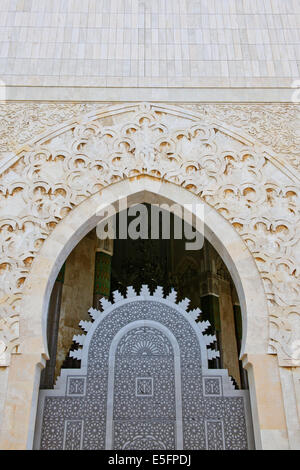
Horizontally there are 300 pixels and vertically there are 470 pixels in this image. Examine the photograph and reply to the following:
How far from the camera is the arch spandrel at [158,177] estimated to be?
12.4ft

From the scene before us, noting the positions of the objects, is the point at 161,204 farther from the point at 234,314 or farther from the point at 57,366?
the point at 234,314

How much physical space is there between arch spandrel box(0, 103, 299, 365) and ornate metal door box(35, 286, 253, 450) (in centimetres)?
72

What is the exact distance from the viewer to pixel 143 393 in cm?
371
